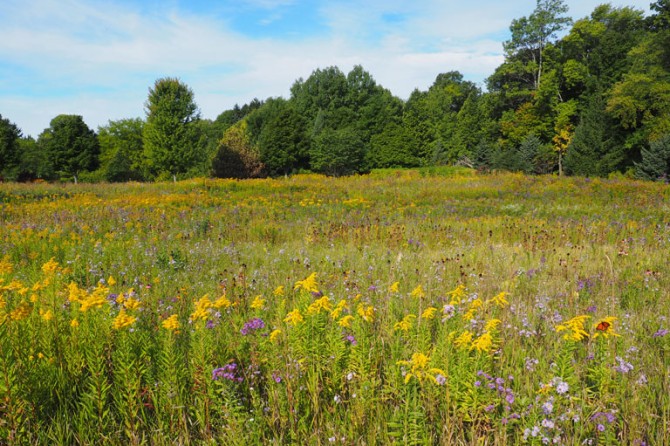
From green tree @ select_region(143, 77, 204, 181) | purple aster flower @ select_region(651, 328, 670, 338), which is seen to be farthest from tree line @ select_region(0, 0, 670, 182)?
purple aster flower @ select_region(651, 328, 670, 338)

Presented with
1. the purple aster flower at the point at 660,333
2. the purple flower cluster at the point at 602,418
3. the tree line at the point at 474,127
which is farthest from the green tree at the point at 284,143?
the purple flower cluster at the point at 602,418

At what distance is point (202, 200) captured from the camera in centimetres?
1338

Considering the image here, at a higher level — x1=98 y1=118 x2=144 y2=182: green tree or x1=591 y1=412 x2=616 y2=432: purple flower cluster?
x1=98 y1=118 x2=144 y2=182: green tree

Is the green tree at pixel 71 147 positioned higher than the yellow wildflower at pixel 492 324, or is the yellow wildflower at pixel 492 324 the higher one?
the green tree at pixel 71 147

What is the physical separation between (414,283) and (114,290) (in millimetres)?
3584

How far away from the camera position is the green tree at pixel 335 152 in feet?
142

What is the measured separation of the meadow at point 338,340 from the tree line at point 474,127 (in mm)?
27369

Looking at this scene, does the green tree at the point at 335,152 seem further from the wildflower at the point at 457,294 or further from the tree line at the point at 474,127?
the wildflower at the point at 457,294

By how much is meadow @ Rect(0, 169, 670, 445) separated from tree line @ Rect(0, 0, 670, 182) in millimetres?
27369

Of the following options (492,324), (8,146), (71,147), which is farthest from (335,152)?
(492,324)

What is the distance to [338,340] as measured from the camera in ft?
7.98

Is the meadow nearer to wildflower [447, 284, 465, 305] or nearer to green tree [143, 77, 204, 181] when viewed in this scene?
wildflower [447, 284, 465, 305]

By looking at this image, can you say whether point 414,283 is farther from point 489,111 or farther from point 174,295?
point 489,111

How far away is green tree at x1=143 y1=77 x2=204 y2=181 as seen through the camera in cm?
3042
